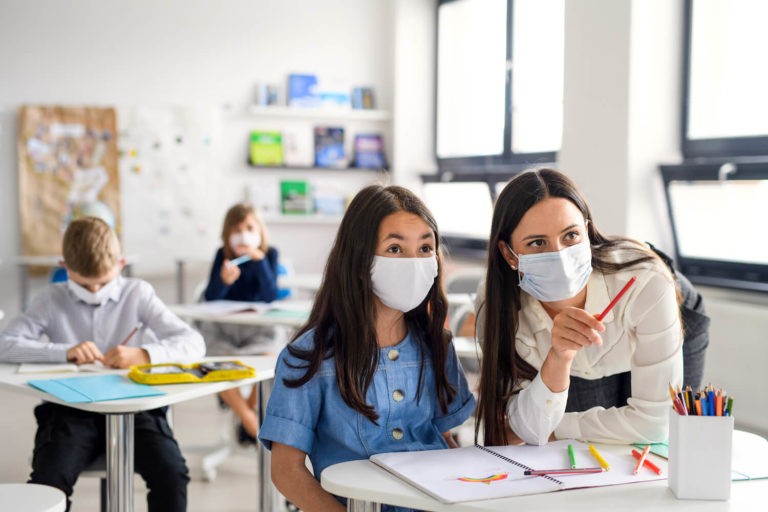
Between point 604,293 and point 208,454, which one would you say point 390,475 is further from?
point 208,454

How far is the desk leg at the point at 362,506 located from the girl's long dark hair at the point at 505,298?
0.39 meters

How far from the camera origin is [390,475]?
149 cm

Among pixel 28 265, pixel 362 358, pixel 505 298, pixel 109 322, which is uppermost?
pixel 505 298

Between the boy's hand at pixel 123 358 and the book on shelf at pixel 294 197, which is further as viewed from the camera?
the book on shelf at pixel 294 197

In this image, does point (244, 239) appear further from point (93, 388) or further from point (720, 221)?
point (720, 221)

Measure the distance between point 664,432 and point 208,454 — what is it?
2.59 m

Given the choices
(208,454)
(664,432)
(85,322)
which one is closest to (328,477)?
(664,432)

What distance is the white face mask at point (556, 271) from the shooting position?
1.74 metres

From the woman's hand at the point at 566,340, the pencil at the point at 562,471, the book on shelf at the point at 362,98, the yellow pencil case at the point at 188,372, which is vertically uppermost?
the book on shelf at the point at 362,98

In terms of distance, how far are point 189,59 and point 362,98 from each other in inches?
51.2

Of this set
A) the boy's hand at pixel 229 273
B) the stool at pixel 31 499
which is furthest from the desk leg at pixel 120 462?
the boy's hand at pixel 229 273

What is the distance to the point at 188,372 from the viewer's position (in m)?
2.38

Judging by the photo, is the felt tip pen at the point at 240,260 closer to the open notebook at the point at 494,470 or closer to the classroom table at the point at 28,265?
the classroom table at the point at 28,265

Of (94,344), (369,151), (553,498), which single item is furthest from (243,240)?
(553,498)
